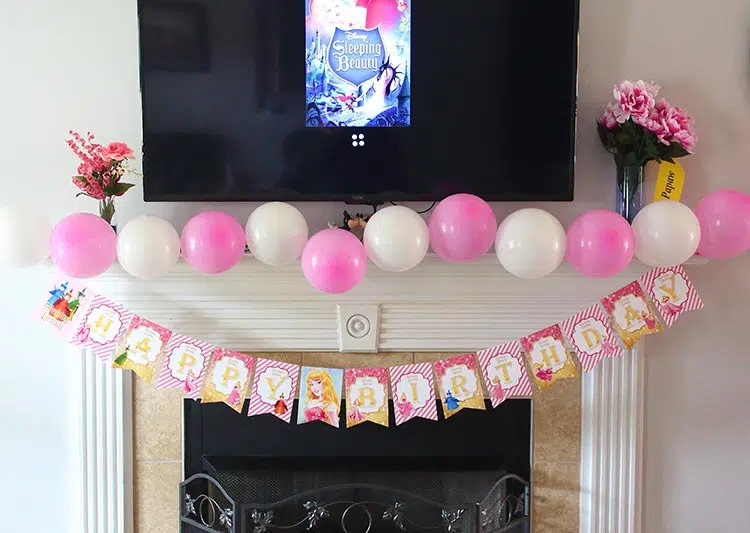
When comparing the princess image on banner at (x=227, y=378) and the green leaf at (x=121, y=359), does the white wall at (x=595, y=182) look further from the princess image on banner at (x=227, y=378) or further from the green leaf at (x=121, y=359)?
the princess image on banner at (x=227, y=378)

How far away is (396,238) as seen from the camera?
1.70 metres

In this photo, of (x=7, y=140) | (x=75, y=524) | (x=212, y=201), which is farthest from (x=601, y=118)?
(x=75, y=524)

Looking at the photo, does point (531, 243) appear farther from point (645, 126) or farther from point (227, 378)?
point (227, 378)

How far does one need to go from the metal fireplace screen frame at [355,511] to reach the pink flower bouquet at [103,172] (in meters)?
0.82

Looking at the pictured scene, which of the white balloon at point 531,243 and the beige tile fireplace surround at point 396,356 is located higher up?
the white balloon at point 531,243

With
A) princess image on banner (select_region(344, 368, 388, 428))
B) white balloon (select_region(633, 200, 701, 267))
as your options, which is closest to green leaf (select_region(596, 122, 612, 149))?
white balloon (select_region(633, 200, 701, 267))

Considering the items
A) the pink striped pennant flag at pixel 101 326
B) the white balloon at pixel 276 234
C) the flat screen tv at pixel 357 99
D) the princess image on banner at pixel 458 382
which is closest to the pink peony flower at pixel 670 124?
the flat screen tv at pixel 357 99

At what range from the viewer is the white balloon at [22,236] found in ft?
5.72

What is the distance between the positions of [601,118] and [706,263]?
0.53 m

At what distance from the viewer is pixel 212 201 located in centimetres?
198

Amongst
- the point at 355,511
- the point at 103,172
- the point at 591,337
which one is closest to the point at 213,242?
the point at 103,172

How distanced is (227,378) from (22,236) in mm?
622

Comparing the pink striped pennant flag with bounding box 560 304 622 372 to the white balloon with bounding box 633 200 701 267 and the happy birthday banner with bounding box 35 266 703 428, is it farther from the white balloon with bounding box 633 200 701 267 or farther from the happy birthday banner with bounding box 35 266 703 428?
the white balloon with bounding box 633 200 701 267

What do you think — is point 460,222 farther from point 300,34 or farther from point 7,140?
point 7,140
